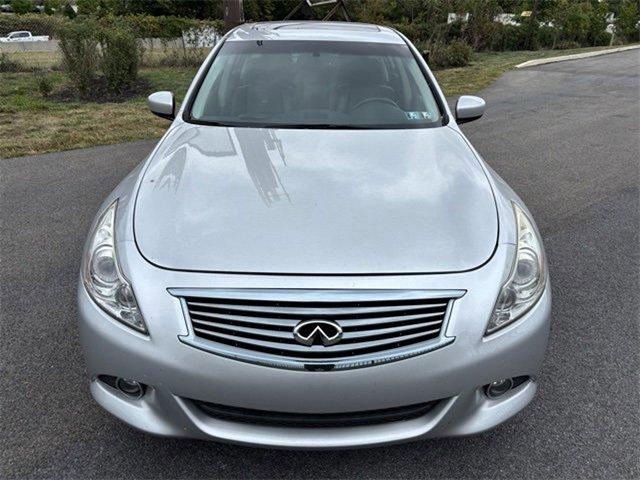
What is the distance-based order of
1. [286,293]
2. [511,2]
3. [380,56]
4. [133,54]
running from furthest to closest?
[511,2]
[133,54]
[380,56]
[286,293]

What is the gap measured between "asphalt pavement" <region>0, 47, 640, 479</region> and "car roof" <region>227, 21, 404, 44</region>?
1.91 meters

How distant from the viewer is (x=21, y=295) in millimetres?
3346

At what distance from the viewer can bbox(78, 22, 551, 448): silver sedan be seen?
1832 mm

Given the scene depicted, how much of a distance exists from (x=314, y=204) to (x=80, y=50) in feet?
28.9

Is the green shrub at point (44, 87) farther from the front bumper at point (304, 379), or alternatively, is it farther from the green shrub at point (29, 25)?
the front bumper at point (304, 379)

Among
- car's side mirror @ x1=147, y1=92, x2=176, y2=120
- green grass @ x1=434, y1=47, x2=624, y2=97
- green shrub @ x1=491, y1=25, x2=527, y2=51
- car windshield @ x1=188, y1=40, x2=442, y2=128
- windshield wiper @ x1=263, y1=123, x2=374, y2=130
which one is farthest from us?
green shrub @ x1=491, y1=25, x2=527, y2=51

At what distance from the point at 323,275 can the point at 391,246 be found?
303 mm

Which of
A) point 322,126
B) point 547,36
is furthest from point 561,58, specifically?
point 322,126

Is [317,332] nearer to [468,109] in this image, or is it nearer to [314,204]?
[314,204]

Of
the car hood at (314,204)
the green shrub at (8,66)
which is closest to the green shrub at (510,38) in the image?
the green shrub at (8,66)

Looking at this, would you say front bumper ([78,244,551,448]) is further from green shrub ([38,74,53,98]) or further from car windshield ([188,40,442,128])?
green shrub ([38,74,53,98])

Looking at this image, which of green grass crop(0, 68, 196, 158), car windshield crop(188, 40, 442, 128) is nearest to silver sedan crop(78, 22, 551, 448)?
car windshield crop(188, 40, 442, 128)

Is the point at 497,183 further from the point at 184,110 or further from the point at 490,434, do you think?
the point at 184,110

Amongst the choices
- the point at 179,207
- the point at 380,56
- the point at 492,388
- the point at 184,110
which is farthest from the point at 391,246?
the point at 380,56
